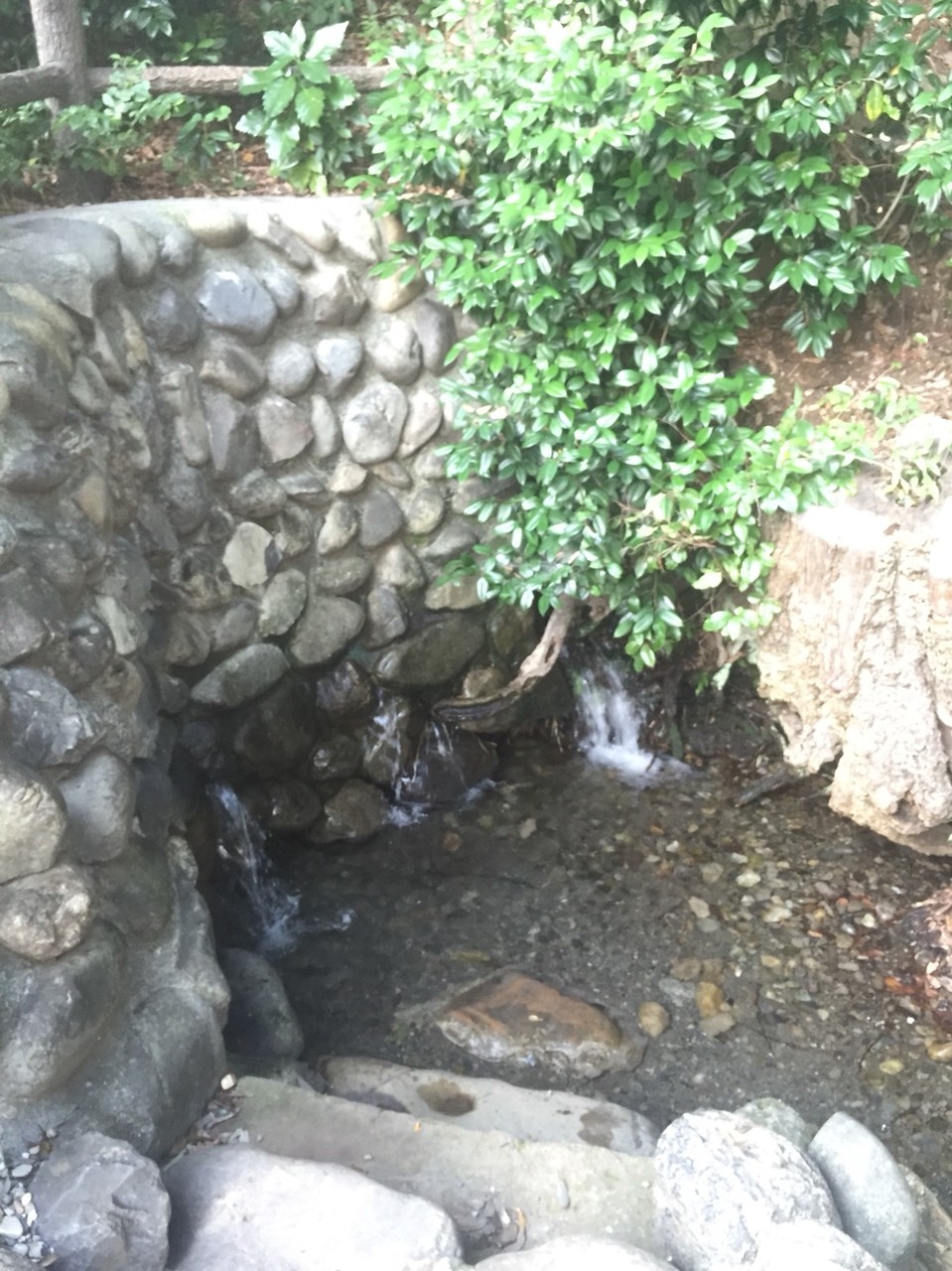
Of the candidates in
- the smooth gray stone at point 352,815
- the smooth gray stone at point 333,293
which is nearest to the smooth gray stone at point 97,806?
the smooth gray stone at point 352,815

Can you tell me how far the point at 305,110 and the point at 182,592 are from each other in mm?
1605

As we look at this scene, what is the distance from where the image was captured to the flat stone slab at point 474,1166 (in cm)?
229

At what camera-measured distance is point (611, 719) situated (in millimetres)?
4664

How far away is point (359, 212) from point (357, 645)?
4.98ft

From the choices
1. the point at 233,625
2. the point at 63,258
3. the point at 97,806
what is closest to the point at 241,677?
the point at 233,625

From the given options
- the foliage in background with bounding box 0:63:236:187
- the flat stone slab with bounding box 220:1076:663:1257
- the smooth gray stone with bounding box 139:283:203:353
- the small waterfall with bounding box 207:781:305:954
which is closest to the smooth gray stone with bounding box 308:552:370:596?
the small waterfall with bounding box 207:781:305:954

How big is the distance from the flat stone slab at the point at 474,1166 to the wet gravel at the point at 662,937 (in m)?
0.74

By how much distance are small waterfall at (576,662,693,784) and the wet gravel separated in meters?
0.11

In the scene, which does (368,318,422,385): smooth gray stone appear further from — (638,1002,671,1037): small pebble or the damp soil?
(638,1002,671,1037): small pebble

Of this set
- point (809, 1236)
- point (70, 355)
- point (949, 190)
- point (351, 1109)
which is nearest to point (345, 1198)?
point (351, 1109)

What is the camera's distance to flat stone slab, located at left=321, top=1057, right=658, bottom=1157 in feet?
9.30

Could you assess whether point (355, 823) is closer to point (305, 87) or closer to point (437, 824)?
point (437, 824)

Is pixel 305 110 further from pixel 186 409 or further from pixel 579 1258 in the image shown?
pixel 579 1258

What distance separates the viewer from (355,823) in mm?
4191
